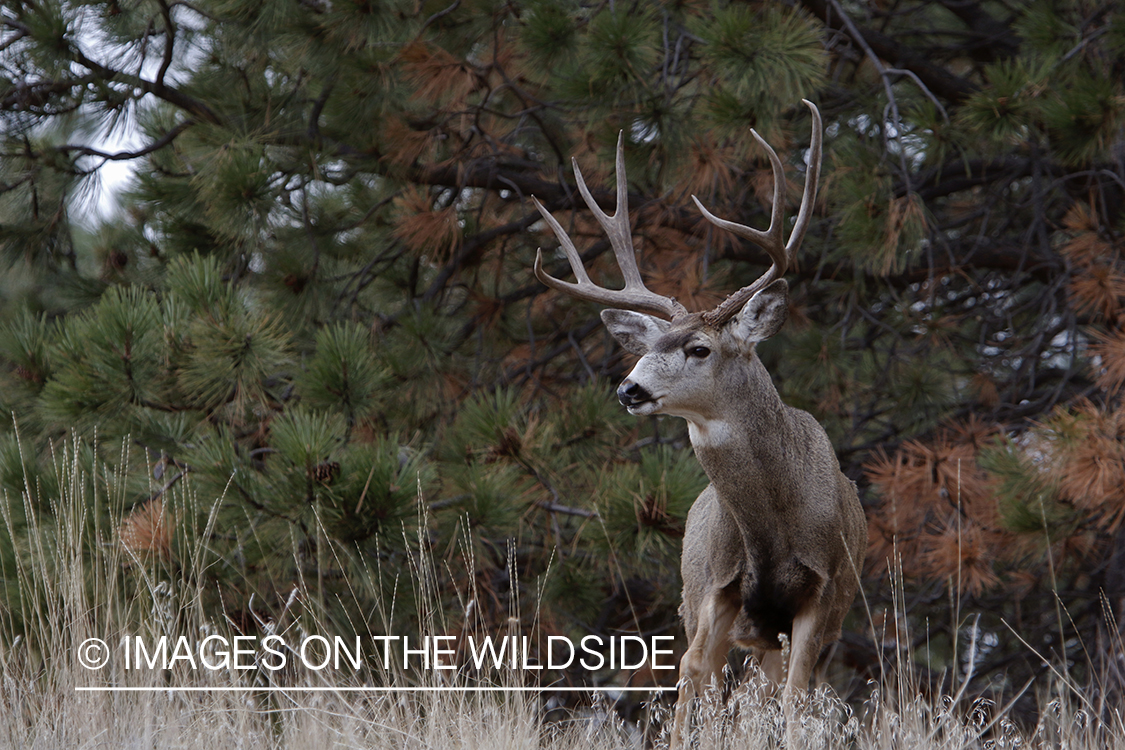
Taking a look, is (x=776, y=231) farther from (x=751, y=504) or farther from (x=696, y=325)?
(x=751, y=504)

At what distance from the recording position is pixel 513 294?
5.91 m

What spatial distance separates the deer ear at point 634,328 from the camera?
3971mm

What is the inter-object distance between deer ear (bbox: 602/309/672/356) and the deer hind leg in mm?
820

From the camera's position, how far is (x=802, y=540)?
3625 millimetres

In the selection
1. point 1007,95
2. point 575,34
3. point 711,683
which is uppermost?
point 575,34

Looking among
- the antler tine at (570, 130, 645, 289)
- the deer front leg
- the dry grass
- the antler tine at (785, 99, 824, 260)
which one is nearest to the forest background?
the dry grass

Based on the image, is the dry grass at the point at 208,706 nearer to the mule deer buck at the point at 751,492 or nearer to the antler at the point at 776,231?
the mule deer buck at the point at 751,492

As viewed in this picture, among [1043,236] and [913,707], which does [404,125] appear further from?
[913,707]

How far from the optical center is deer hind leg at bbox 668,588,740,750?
3.53 metres

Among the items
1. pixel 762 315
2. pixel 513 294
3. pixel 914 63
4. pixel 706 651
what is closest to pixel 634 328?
pixel 762 315

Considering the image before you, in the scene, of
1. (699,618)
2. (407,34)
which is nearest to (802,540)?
(699,618)

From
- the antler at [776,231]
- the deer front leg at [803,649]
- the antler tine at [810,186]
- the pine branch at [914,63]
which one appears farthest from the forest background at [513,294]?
the antler tine at [810,186]

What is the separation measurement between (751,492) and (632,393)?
0.49 m

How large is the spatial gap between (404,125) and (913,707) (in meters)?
3.28
